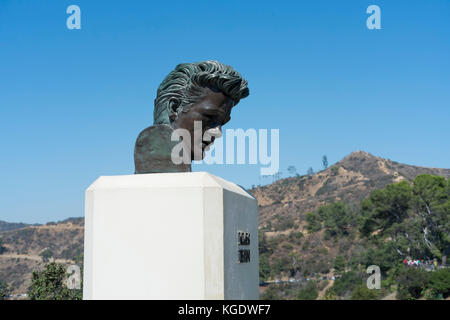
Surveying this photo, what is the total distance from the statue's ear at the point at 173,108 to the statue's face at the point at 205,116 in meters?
0.04

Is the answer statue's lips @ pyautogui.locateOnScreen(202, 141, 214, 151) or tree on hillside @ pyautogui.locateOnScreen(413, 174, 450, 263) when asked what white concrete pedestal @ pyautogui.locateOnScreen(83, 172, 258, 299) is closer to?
statue's lips @ pyautogui.locateOnScreen(202, 141, 214, 151)

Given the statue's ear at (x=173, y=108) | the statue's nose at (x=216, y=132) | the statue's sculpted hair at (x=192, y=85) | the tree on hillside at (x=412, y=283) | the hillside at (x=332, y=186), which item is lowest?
the tree on hillside at (x=412, y=283)

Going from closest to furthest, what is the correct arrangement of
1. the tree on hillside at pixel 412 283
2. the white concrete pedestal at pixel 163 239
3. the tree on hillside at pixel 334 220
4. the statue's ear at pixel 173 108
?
the white concrete pedestal at pixel 163 239 → the statue's ear at pixel 173 108 → the tree on hillside at pixel 412 283 → the tree on hillside at pixel 334 220

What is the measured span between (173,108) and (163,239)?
1.44m

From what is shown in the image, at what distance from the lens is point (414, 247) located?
3397cm

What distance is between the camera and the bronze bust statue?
15.1 ft

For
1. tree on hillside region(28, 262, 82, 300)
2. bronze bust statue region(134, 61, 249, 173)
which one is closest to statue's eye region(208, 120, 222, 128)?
bronze bust statue region(134, 61, 249, 173)

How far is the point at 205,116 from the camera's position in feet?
15.8

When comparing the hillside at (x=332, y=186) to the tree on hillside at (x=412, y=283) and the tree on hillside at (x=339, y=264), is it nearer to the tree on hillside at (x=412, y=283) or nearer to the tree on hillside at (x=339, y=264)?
the tree on hillside at (x=339, y=264)


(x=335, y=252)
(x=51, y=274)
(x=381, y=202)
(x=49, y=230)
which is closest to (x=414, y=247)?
(x=381, y=202)

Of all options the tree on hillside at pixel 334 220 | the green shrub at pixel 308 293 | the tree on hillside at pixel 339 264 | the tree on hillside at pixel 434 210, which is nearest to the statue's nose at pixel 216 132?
the green shrub at pixel 308 293

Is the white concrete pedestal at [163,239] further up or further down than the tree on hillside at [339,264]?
further up

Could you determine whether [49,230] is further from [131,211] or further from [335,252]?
[131,211]

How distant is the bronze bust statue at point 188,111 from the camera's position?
4605 millimetres
